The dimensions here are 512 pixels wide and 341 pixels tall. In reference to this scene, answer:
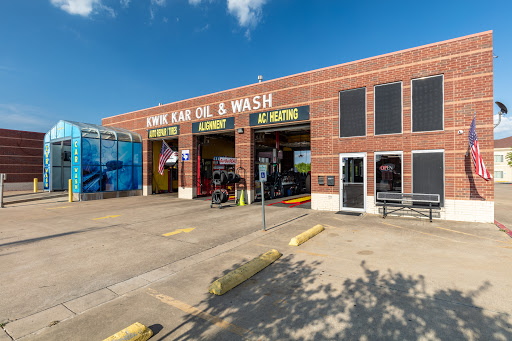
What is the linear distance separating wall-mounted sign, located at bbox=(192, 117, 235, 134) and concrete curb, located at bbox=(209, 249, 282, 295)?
11424 millimetres

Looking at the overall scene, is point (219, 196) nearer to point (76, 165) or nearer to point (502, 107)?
point (76, 165)

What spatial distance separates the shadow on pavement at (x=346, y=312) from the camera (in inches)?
122

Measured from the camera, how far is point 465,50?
9.54 meters

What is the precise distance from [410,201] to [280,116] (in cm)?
760

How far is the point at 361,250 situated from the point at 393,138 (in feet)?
21.9

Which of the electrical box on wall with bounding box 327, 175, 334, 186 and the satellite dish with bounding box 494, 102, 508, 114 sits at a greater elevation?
the satellite dish with bounding box 494, 102, 508, 114

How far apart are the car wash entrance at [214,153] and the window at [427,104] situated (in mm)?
9661

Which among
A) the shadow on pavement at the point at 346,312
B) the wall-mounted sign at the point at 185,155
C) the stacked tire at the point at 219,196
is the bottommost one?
the shadow on pavement at the point at 346,312

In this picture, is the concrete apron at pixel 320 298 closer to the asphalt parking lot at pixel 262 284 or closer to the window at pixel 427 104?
the asphalt parking lot at pixel 262 284

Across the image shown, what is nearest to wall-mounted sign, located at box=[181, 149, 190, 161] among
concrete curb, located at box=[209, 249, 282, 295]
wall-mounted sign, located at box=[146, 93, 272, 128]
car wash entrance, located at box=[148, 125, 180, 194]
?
car wash entrance, located at box=[148, 125, 180, 194]

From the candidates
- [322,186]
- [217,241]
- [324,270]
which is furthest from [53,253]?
[322,186]

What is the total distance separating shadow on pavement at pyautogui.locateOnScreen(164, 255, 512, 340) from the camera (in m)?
3.09

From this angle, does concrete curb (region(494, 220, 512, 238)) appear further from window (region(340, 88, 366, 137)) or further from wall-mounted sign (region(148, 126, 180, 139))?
wall-mounted sign (region(148, 126, 180, 139))

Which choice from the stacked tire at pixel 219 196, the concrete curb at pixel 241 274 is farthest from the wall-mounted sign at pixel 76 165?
the concrete curb at pixel 241 274
